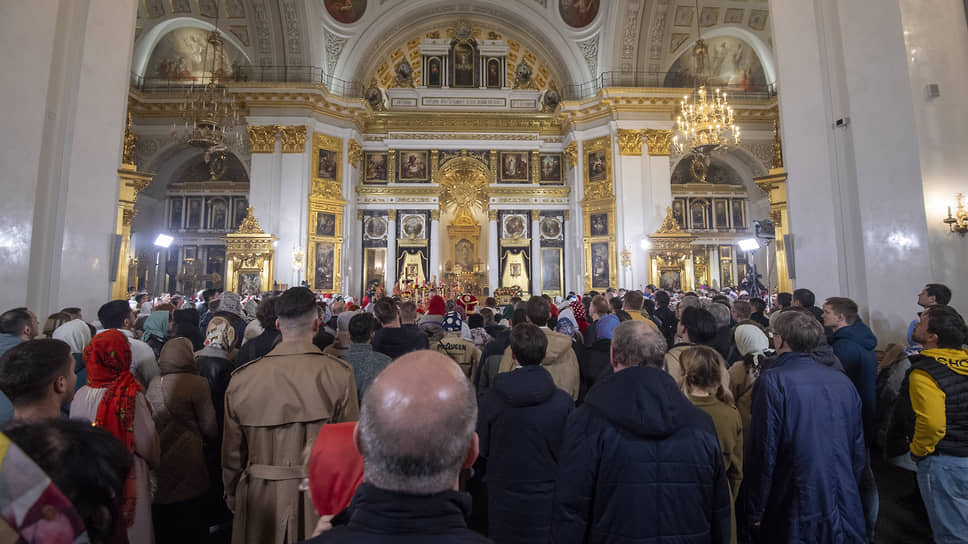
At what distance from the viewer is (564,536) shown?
5.75 feet

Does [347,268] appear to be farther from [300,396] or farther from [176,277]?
[300,396]

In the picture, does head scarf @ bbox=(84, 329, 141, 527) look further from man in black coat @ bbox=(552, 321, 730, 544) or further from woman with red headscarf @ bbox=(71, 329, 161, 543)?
man in black coat @ bbox=(552, 321, 730, 544)

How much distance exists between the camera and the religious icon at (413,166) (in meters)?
19.6

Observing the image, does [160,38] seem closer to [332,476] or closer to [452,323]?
[452,323]

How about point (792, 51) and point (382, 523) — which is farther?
point (792, 51)

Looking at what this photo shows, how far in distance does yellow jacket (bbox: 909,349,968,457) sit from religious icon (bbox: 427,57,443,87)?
19.9m

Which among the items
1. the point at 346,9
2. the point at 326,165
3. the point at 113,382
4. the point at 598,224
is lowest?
the point at 113,382

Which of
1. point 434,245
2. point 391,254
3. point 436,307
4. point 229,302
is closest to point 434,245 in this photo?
point 434,245

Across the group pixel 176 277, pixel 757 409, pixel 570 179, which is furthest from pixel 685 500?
pixel 176 277

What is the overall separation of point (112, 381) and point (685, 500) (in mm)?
2591

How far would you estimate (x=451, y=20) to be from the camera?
19.6 m

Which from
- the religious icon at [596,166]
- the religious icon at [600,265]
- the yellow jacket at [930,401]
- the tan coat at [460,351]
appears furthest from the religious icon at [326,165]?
the yellow jacket at [930,401]

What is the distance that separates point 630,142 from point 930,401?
15.5 m

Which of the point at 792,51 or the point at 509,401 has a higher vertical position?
the point at 792,51
